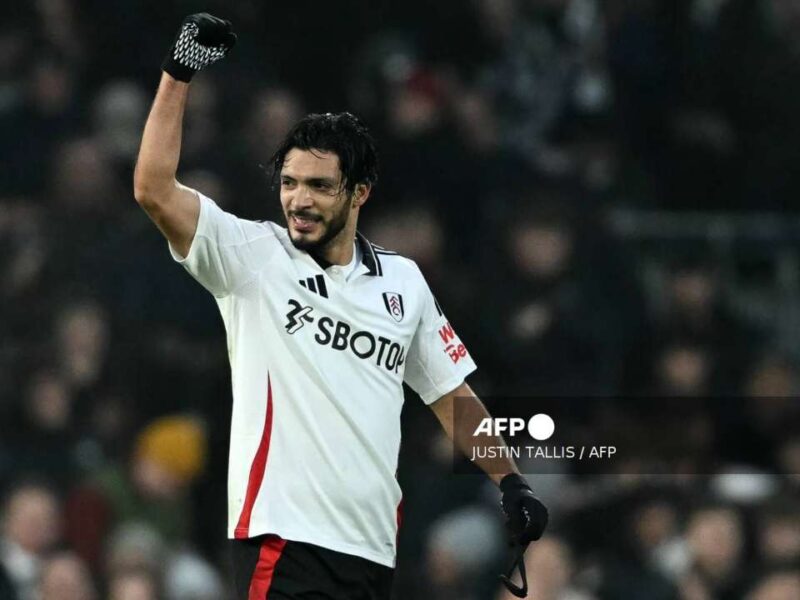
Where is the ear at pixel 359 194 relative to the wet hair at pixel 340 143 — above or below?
below

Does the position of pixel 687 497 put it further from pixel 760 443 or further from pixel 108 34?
pixel 108 34

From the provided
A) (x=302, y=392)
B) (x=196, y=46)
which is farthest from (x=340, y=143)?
(x=302, y=392)

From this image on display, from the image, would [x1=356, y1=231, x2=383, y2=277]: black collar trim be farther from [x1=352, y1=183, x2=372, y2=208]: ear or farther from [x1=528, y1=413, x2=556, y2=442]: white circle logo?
[x1=528, y1=413, x2=556, y2=442]: white circle logo

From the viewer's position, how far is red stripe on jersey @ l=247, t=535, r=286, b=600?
2861 mm

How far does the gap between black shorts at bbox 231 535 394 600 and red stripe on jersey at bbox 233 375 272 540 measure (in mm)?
25

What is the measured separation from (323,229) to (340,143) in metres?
0.18

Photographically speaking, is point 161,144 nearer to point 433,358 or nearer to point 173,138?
point 173,138

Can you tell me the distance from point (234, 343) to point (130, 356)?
2458 mm

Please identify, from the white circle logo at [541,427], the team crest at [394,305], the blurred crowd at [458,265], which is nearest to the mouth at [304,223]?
the team crest at [394,305]

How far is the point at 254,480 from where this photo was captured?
2893mm

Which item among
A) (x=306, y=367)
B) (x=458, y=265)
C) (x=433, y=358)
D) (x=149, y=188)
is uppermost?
(x=458, y=265)

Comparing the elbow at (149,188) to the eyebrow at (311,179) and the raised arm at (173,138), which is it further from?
the eyebrow at (311,179)

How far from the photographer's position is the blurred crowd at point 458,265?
5199 millimetres

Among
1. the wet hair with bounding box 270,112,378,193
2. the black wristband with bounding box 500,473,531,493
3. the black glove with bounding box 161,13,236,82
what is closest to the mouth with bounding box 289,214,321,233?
the wet hair with bounding box 270,112,378,193
